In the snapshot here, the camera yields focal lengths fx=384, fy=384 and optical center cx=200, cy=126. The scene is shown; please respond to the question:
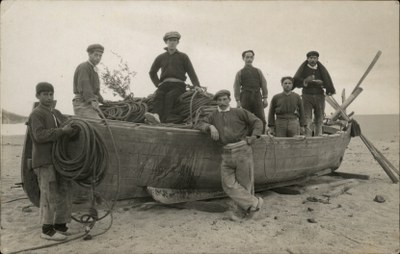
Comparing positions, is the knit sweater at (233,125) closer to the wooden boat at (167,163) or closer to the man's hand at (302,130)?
the wooden boat at (167,163)

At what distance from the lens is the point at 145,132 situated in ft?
15.4

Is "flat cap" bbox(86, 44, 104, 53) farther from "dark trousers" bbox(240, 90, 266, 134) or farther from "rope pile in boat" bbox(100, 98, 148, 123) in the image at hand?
"dark trousers" bbox(240, 90, 266, 134)

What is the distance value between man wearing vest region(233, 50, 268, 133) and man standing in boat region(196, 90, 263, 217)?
209 centimetres

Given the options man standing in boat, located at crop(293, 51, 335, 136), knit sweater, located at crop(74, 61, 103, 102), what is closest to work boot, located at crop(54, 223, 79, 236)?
knit sweater, located at crop(74, 61, 103, 102)

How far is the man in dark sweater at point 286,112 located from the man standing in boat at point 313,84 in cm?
109

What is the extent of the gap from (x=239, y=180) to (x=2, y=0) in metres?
3.50

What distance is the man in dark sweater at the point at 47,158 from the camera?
4082 mm

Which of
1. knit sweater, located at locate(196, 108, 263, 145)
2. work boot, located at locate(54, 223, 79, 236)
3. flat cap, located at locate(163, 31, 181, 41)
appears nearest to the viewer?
work boot, located at locate(54, 223, 79, 236)

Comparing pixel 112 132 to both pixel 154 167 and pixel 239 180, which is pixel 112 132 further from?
pixel 239 180

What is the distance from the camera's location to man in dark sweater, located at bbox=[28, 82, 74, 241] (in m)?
4.08

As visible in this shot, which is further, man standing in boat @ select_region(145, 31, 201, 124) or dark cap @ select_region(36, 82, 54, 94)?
man standing in boat @ select_region(145, 31, 201, 124)

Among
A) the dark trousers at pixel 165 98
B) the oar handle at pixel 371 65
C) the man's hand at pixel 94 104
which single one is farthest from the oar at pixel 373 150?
the man's hand at pixel 94 104

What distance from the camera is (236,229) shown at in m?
4.53

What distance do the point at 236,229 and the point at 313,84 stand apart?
4.43m
